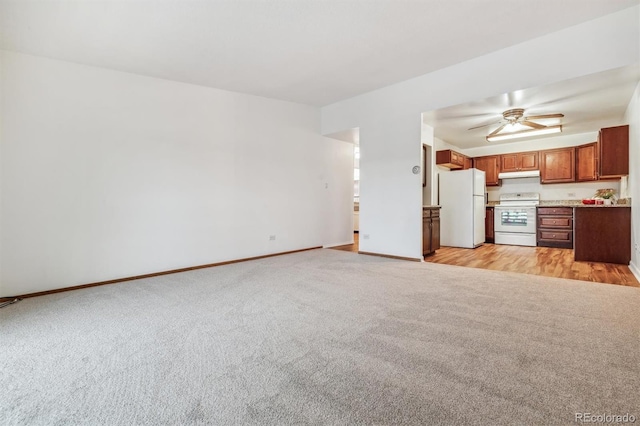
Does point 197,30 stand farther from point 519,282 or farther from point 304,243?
point 519,282

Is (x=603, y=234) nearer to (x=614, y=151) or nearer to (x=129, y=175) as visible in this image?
(x=614, y=151)

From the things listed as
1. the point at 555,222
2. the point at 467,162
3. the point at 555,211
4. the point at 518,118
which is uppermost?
the point at 518,118

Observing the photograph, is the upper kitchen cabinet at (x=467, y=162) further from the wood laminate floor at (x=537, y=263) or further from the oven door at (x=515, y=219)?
the wood laminate floor at (x=537, y=263)

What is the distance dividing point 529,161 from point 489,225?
179 centimetres

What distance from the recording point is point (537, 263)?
456 centimetres

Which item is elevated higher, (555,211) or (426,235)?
(555,211)

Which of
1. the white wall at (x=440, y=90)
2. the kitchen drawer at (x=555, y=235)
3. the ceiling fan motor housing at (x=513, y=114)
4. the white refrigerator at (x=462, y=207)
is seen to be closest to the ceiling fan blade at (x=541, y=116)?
the ceiling fan motor housing at (x=513, y=114)

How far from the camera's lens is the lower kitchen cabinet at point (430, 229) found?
4850 mm

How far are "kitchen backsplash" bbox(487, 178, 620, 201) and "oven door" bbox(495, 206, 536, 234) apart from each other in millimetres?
926

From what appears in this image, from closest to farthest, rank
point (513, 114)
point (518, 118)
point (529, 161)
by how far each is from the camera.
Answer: point (513, 114), point (518, 118), point (529, 161)

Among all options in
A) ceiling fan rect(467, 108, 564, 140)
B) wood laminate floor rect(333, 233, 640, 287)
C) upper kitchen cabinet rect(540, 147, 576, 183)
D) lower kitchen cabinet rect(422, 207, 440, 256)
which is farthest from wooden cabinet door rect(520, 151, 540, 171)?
lower kitchen cabinet rect(422, 207, 440, 256)

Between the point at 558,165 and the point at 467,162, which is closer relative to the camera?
the point at 558,165

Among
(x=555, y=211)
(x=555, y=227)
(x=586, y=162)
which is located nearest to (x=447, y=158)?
(x=555, y=211)

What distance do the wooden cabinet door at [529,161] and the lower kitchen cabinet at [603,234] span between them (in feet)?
8.32
